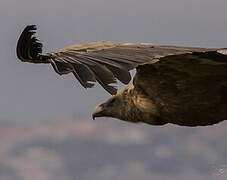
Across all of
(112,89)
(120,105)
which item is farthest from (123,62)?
(120,105)

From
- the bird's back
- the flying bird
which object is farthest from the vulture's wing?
the bird's back

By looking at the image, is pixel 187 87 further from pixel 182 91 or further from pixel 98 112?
pixel 98 112

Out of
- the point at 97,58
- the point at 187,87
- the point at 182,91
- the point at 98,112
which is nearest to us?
the point at 97,58

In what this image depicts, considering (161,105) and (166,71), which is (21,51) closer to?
(166,71)

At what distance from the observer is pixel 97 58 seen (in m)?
Result: 6.79

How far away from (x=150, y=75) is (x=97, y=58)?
7.98ft

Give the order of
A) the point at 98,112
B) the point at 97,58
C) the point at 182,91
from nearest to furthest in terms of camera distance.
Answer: the point at 97,58
the point at 182,91
the point at 98,112

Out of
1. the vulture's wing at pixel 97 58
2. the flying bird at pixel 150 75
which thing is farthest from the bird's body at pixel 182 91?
the vulture's wing at pixel 97 58

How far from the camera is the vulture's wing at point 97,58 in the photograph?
6.43 metres

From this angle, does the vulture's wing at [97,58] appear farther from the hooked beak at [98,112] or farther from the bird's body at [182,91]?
the hooked beak at [98,112]

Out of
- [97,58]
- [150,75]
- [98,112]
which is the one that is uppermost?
[97,58]

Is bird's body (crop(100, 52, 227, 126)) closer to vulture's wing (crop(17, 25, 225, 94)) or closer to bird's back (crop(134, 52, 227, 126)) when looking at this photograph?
bird's back (crop(134, 52, 227, 126))

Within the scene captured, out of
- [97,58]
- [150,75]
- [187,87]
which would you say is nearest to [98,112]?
[150,75]

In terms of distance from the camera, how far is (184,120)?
966cm
